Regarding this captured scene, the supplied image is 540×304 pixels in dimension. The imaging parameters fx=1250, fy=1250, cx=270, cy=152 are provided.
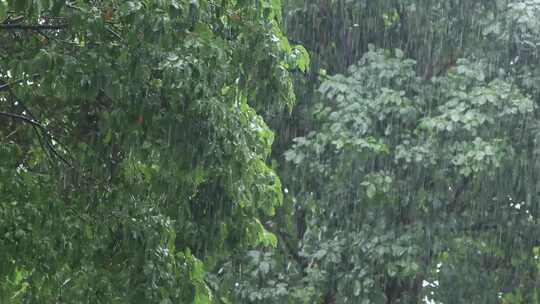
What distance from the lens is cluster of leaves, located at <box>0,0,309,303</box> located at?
636 centimetres

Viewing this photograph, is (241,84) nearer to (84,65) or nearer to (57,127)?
(84,65)

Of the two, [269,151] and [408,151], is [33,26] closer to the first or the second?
[269,151]

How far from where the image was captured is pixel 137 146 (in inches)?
257

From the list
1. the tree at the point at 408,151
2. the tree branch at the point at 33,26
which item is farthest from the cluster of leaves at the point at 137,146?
the tree at the point at 408,151

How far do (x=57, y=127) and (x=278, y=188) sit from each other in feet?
4.60

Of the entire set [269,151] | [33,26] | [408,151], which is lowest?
[408,151]

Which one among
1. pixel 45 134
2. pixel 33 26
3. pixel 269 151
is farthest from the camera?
pixel 269 151

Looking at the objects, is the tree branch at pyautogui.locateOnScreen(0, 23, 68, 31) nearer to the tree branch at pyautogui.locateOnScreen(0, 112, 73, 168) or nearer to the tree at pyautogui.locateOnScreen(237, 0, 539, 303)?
the tree branch at pyautogui.locateOnScreen(0, 112, 73, 168)

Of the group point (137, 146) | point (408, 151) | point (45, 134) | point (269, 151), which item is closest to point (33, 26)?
point (45, 134)

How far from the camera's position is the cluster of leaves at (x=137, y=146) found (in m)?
6.36

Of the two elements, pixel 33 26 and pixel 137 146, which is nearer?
pixel 137 146

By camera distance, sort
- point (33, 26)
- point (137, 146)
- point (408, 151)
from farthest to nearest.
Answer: point (408, 151) < point (33, 26) < point (137, 146)

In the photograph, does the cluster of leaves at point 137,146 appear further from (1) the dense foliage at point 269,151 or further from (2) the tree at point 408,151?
(2) the tree at point 408,151

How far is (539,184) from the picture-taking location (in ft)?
39.1
